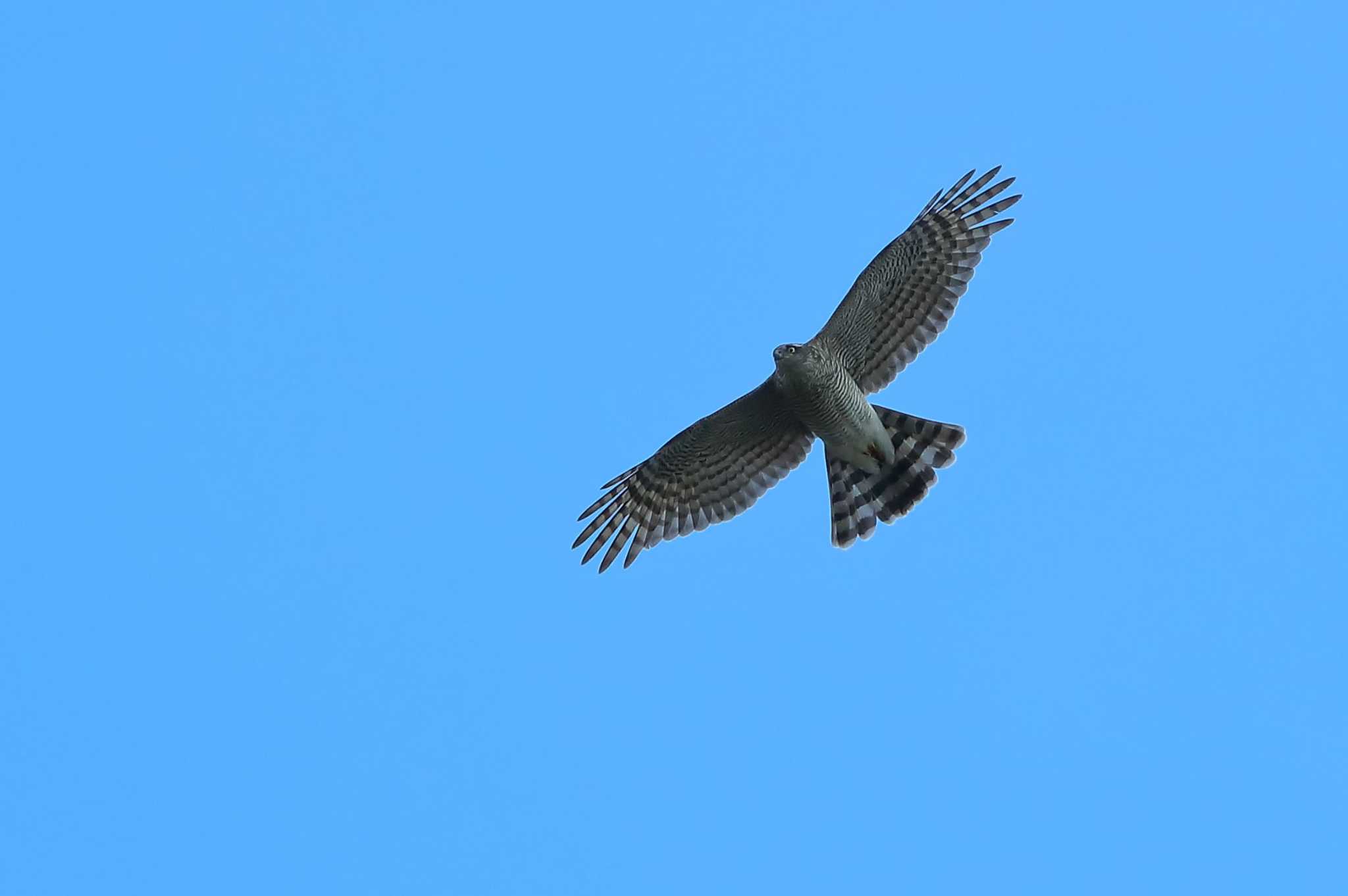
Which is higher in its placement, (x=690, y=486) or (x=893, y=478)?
(x=690, y=486)

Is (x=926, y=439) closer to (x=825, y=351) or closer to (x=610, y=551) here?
(x=825, y=351)

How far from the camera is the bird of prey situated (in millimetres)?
16219

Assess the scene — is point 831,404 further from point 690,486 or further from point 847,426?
point 690,486

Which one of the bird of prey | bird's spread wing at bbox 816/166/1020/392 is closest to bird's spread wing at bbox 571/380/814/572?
the bird of prey

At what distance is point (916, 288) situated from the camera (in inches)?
649

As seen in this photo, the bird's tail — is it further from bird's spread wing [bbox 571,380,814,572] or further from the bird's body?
bird's spread wing [bbox 571,380,814,572]

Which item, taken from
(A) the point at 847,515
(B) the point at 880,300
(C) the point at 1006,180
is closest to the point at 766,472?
(A) the point at 847,515

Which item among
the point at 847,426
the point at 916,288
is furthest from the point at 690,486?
the point at 916,288

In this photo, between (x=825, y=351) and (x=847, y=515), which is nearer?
(x=825, y=351)

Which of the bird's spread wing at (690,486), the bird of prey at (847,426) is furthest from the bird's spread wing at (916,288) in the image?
the bird's spread wing at (690,486)

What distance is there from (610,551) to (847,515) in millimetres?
2427

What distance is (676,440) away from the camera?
16.6m

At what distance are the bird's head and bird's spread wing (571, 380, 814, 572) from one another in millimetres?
1102

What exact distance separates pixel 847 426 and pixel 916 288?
59.4 inches
